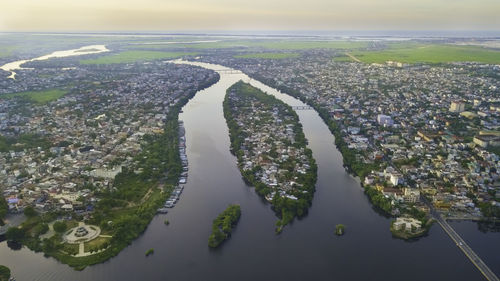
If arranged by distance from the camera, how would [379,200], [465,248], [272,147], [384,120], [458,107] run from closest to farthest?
[465,248]
[379,200]
[272,147]
[384,120]
[458,107]

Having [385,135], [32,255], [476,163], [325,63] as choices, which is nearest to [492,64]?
[325,63]

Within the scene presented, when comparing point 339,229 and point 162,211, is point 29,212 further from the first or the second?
point 339,229

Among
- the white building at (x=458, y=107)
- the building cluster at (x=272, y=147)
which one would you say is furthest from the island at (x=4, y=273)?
the white building at (x=458, y=107)

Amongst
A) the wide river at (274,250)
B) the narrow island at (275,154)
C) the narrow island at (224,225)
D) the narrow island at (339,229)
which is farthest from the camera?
the narrow island at (275,154)

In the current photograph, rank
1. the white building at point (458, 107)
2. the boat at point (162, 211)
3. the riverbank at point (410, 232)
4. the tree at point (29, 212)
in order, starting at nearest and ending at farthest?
the riverbank at point (410, 232) → the tree at point (29, 212) → the boat at point (162, 211) → the white building at point (458, 107)

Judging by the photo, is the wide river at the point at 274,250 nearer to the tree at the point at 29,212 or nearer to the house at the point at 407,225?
the house at the point at 407,225

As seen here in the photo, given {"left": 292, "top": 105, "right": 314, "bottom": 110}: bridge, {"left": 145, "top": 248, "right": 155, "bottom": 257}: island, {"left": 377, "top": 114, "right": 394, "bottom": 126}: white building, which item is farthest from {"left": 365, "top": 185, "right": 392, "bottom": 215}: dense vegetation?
{"left": 292, "top": 105, "right": 314, "bottom": 110}: bridge

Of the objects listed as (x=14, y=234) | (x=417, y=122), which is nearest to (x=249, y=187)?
(x=14, y=234)

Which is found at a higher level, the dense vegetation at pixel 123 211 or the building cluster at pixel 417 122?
the building cluster at pixel 417 122
